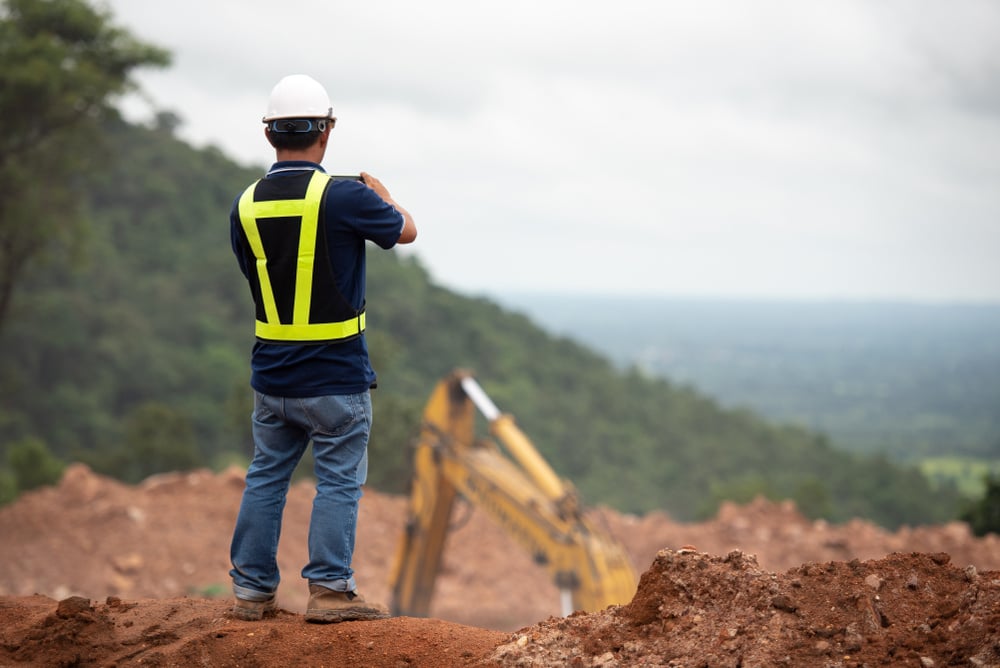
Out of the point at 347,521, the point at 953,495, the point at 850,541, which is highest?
the point at 347,521

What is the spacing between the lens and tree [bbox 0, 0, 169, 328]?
17188 millimetres

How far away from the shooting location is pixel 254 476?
3.79 m

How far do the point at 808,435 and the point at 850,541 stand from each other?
35.6 meters

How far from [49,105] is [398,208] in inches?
641

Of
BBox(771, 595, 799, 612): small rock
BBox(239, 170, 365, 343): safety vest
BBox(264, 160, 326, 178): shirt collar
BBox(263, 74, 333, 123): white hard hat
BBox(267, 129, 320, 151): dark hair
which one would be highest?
BBox(263, 74, 333, 123): white hard hat

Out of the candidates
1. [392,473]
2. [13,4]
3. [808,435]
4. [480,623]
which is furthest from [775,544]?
[808,435]

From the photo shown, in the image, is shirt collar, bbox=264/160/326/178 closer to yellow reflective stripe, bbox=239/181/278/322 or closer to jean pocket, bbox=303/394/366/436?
yellow reflective stripe, bbox=239/181/278/322

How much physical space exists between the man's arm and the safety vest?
0.67 ft

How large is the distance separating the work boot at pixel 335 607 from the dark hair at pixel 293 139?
1.60m

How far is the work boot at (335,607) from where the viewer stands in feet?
12.0

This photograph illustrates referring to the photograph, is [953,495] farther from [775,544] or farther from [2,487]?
[2,487]

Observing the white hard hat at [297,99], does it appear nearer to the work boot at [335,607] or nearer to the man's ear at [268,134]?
the man's ear at [268,134]

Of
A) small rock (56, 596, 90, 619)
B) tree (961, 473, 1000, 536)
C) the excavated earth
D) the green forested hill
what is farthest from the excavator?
the green forested hill

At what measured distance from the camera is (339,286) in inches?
142
